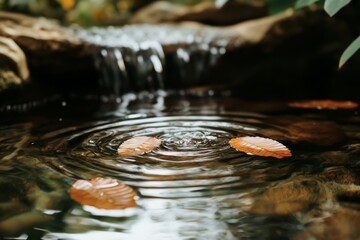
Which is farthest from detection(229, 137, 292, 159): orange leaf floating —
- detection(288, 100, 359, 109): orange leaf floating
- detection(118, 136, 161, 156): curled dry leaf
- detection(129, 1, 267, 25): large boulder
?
detection(129, 1, 267, 25): large boulder

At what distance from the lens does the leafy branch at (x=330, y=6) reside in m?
2.33

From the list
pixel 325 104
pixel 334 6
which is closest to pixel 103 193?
pixel 334 6

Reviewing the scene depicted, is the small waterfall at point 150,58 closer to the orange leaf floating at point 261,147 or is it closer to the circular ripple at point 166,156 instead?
the circular ripple at point 166,156

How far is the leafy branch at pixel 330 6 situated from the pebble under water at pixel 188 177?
53 cm

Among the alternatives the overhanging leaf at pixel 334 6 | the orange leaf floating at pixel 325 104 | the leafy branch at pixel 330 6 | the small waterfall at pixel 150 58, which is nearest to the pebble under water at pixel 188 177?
the orange leaf floating at pixel 325 104

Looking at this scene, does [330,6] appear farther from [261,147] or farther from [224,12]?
[224,12]

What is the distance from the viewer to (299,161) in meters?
2.11

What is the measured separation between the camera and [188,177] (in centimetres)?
187

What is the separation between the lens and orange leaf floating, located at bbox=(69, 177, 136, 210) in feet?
5.30

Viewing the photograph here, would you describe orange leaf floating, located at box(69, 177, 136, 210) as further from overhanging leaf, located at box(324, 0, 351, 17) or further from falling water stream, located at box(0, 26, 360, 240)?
overhanging leaf, located at box(324, 0, 351, 17)

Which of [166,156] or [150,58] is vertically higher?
[150,58]

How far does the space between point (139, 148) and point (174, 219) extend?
31.0 inches

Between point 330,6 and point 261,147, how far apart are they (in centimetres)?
101

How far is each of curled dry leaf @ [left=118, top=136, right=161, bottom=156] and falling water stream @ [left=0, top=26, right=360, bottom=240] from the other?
0.05m
